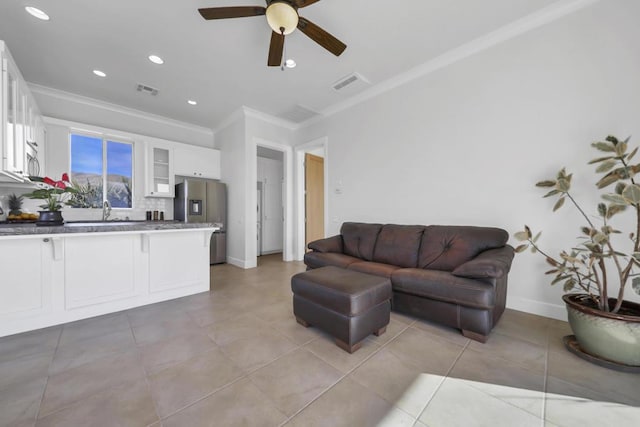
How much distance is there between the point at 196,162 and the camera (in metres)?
4.92

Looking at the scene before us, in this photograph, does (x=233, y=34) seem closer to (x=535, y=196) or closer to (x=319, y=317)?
(x=319, y=317)

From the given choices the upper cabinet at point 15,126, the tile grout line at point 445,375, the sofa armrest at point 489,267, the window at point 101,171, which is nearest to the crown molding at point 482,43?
the sofa armrest at point 489,267

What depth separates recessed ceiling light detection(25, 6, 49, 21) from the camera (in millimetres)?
2256

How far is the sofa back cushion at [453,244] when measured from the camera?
2377 millimetres

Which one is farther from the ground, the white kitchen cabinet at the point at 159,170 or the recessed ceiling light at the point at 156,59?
the recessed ceiling light at the point at 156,59

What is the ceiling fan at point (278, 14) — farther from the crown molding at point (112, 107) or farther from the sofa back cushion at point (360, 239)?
the crown molding at point (112, 107)

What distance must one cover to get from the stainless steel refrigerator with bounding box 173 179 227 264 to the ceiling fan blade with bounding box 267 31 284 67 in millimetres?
3095

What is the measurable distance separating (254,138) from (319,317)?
3.73 metres

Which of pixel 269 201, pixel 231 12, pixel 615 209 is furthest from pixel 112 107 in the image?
pixel 615 209

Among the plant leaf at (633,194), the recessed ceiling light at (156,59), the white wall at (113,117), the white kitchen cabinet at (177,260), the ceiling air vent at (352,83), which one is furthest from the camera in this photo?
the white wall at (113,117)

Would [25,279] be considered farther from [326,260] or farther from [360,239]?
[360,239]

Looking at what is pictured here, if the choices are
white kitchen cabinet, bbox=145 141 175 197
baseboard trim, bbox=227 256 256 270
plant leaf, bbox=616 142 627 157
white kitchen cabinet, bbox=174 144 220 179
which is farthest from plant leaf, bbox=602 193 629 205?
white kitchen cabinet, bbox=145 141 175 197

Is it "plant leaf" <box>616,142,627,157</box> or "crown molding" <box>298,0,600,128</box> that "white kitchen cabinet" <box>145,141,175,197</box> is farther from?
"plant leaf" <box>616,142,627,157</box>

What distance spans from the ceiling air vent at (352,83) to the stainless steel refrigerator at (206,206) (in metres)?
3.05
